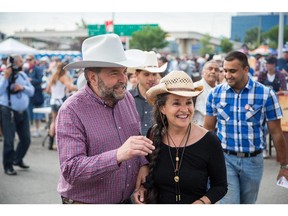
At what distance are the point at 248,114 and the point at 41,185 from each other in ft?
11.7

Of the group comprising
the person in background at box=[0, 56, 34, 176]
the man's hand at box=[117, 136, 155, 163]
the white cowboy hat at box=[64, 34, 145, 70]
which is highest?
the white cowboy hat at box=[64, 34, 145, 70]

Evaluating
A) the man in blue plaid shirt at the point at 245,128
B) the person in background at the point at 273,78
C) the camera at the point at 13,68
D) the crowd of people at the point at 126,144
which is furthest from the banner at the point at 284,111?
the camera at the point at 13,68

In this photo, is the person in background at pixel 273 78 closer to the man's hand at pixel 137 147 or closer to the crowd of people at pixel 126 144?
the crowd of people at pixel 126 144

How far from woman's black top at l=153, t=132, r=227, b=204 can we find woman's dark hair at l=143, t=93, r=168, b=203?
28 millimetres

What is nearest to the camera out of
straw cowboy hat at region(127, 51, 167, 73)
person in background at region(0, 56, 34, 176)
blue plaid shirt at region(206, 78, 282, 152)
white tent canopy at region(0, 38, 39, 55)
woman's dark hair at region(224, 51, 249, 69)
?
blue plaid shirt at region(206, 78, 282, 152)

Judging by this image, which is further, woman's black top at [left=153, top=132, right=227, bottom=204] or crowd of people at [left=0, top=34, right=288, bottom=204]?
woman's black top at [left=153, top=132, right=227, bottom=204]

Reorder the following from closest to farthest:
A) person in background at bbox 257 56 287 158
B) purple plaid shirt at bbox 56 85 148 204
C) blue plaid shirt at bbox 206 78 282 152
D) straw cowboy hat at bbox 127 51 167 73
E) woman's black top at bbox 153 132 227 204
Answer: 1. purple plaid shirt at bbox 56 85 148 204
2. woman's black top at bbox 153 132 227 204
3. blue plaid shirt at bbox 206 78 282 152
4. straw cowboy hat at bbox 127 51 167 73
5. person in background at bbox 257 56 287 158

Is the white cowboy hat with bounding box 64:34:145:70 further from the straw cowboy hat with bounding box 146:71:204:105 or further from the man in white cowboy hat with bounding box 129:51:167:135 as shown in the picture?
the man in white cowboy hat with bounding box 129:51:167:135

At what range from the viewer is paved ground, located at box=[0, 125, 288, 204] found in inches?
239

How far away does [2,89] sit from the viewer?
23.8ft

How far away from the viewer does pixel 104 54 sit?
2.87m

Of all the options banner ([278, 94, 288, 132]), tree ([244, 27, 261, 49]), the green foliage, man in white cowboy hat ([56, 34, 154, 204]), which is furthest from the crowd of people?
tree ([244, 27, 261, 49])

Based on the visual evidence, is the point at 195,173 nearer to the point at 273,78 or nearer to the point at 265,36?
the point at 273,78
